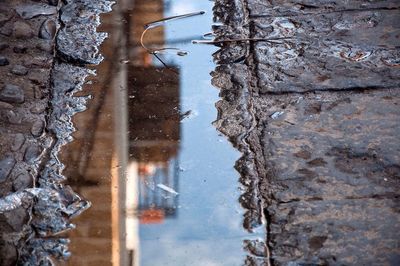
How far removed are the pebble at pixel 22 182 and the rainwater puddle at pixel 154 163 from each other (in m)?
0.14

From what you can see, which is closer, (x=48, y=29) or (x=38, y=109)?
(x=38, y=109)

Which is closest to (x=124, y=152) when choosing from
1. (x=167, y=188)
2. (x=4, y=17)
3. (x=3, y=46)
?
(x=167, y=188)

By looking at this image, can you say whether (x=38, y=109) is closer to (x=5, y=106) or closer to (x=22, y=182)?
(x=5, y=106)

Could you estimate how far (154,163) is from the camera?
9.62 ft

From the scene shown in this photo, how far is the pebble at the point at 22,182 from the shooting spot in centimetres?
278

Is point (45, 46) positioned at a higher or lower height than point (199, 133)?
higher

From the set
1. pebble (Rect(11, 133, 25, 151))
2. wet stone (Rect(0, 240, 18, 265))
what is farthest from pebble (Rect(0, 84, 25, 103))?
wet stone (Rect(0, 240, 18, 265))

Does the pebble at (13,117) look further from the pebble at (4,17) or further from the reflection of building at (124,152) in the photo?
the pebble at (4,17)

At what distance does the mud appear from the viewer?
2.56 metres

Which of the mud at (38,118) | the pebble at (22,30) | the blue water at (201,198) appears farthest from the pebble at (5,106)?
the blue water at (201,198)

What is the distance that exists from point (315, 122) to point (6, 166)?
121cm

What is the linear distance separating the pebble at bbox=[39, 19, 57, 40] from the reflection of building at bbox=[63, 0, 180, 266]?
0.29 m

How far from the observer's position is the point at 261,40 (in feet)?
12.3

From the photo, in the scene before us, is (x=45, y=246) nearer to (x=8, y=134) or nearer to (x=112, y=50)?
(x=8, y=134)
